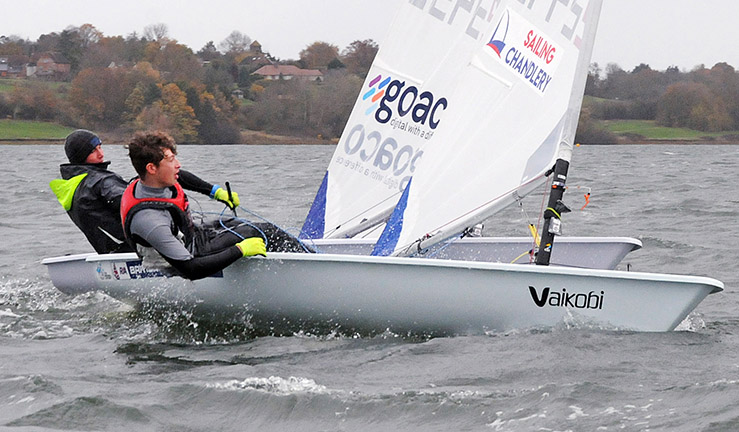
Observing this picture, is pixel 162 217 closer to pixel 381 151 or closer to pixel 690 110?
pixel 381 151

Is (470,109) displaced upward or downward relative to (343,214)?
upward

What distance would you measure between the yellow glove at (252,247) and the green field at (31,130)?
35.7m

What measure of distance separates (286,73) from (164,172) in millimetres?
50298

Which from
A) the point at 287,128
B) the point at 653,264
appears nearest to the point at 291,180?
the point at 653,264

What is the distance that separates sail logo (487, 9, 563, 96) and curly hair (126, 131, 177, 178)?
4.74 feet

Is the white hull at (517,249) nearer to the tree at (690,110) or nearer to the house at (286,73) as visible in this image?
the tree at (690,110)

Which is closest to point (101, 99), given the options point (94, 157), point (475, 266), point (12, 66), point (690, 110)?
point (12, 66)

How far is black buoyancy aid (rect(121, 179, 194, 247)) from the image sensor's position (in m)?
3.74

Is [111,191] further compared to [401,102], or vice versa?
[401,102]

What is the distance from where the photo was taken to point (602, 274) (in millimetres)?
3596

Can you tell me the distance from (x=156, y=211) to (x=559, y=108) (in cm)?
171

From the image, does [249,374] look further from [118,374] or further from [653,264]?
[653,264]

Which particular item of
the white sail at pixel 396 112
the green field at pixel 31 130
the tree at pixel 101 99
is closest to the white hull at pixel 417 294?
the white sail at pixel 396 112

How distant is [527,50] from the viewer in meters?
4.04
